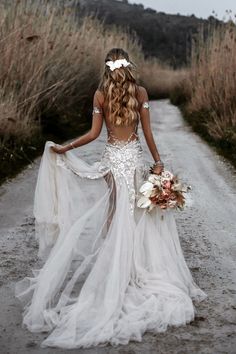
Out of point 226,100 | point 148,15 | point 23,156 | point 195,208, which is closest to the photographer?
point 195,208

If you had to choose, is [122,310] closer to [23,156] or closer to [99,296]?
[99,296]

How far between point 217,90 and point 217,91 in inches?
2.2

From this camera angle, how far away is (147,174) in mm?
4680

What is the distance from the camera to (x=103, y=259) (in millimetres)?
4305

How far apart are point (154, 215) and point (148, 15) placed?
72.3 metres

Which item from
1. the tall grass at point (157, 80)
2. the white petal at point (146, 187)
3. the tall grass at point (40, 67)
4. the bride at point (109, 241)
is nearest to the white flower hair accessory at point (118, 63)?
the bride at point (109, 241)

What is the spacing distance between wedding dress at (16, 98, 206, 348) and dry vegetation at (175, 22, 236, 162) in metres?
6.68

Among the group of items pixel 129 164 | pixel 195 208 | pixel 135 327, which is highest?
pixel 129 164

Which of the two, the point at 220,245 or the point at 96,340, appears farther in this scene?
the point at 220,245

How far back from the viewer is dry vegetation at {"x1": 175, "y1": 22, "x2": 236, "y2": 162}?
1276cm

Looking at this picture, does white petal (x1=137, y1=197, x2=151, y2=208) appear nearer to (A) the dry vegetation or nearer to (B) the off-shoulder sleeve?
(B) the off-shoulder sleeve

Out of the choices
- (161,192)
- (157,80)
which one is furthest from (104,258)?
(157,80)

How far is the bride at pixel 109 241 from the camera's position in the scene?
411 cm

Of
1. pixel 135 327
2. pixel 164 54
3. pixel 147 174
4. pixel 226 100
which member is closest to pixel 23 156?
pixel 226 100
